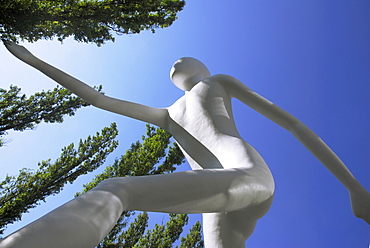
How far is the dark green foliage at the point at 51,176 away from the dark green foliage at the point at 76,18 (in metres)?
3.64

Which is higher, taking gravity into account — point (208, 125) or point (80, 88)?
point (80, 88)

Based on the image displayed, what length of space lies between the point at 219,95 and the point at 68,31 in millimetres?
1993

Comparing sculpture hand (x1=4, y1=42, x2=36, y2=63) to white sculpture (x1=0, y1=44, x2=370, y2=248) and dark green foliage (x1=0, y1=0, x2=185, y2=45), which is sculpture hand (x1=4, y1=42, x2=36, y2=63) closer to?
white sculpture (x1=0, y1=44, x2=370, y2=248)

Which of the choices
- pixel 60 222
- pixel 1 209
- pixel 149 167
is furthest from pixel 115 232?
pixel 60 222

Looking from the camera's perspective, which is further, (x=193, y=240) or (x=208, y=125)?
(x=193, y=240)

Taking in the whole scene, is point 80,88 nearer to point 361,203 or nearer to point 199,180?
point 199,180

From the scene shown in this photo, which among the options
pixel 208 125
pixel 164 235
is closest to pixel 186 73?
pixel 208 125

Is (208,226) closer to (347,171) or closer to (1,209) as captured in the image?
(347,171)

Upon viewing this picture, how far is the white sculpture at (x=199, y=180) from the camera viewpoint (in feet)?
3.39

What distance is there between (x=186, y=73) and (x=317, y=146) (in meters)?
1.37

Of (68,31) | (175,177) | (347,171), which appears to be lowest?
(175,177)

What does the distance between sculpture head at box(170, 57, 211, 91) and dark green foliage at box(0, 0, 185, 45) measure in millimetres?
1284

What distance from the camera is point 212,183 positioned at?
151 cm

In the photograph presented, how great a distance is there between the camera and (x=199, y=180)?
147 cm
